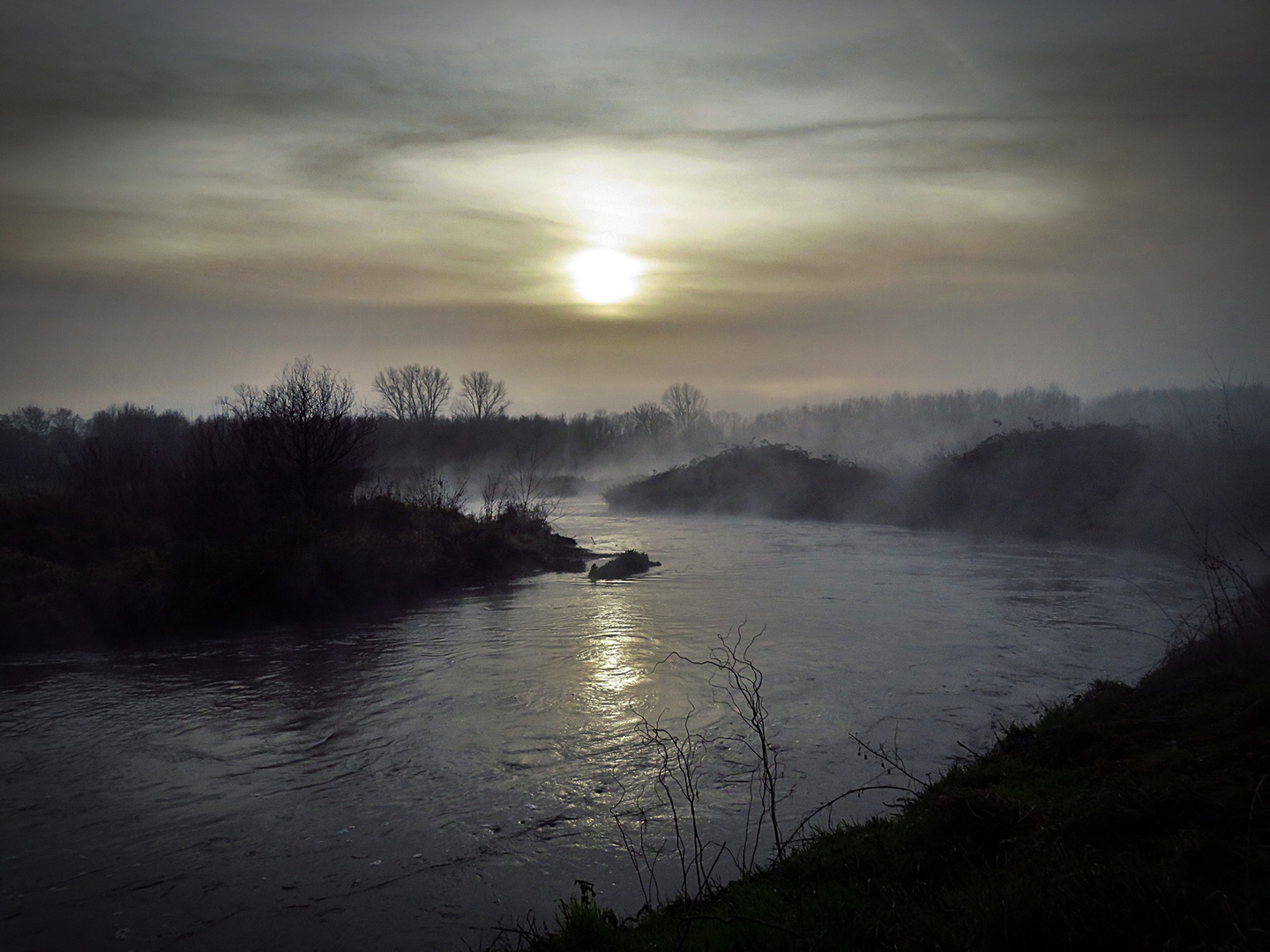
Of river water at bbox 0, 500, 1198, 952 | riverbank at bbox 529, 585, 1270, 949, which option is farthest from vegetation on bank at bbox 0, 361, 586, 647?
riverbank at bbox 529, 585, 1270, 949

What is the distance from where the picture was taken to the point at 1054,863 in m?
4.11

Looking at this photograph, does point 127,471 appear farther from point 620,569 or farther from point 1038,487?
point 1038,487

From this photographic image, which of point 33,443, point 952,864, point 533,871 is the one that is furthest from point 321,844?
point 33,443

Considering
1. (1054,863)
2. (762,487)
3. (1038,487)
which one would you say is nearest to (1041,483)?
(1038,487)

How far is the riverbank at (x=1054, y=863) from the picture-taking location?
3.36m

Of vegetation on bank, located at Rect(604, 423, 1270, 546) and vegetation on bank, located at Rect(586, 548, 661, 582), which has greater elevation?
vegetation on bank, located at Rect(604, 423, 1270, 546)

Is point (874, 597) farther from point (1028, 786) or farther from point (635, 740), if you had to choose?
point (1028, 786)

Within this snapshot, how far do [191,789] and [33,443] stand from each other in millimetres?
41011

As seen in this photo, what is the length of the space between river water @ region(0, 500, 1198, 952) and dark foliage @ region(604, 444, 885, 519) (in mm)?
25994

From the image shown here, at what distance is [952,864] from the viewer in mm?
4727

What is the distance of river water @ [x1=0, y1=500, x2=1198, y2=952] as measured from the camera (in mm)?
5945

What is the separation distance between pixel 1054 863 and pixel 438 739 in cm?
723

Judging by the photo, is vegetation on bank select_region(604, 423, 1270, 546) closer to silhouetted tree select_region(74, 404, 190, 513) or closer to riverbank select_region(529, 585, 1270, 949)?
riverbank select_region(529, 585, 1270, 949)

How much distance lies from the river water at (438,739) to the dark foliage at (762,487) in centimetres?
2599
